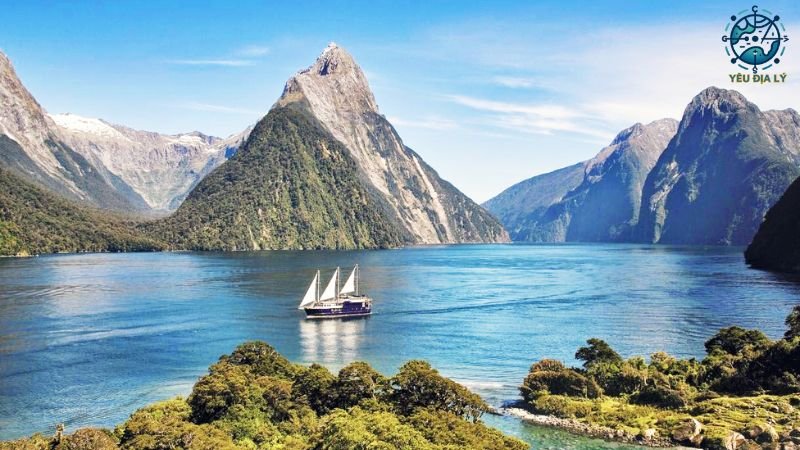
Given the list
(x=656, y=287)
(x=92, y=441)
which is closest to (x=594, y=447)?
(x=92, y=441)

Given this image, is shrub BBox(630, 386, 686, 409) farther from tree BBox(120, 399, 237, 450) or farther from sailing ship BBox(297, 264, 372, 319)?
sailing ship BBox(297, 264, 372, 319)

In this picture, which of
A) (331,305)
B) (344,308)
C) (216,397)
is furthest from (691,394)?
(331,305)

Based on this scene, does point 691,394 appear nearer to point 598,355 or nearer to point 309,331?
point 598,355

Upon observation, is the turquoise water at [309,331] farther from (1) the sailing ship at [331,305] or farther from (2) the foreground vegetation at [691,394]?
(2) the foreground vegetation at [691,394]

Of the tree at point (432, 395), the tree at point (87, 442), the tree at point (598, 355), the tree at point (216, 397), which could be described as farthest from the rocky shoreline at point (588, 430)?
the tree at point (87, 442)

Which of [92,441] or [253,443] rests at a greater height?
[92,441]

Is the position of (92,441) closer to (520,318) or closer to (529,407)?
(529,407)
